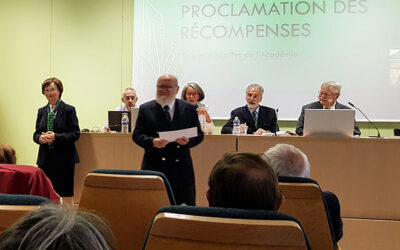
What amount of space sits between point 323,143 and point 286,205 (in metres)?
2.03

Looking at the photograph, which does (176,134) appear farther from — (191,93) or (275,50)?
(275,50)

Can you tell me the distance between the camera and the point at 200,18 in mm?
5953

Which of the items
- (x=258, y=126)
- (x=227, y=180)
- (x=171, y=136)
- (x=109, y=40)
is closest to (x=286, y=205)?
(x=227, y=180)

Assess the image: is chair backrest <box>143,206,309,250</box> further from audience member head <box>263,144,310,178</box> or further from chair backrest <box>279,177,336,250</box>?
audience member head <box>263,144,310,178</box>

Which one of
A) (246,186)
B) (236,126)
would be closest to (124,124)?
→ (236,126)

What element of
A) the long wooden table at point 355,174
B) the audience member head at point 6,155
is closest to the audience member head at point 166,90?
the long wooden table at point 355,174

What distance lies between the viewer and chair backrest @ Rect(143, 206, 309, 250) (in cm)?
90

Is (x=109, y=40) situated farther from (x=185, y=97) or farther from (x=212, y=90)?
(x=185, y=97)

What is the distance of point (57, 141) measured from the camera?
3709 mm

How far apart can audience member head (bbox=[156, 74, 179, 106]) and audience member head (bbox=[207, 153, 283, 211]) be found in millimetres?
1845

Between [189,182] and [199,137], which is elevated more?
[199,137]

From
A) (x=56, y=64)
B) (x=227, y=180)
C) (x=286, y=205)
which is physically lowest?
(x=286, y=205)

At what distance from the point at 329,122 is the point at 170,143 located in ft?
4.92

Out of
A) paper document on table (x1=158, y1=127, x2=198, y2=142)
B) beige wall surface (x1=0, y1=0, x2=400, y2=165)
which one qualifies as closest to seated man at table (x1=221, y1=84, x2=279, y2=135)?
paper document on table (x1=158, y1=127, x2=198, y2=142)
